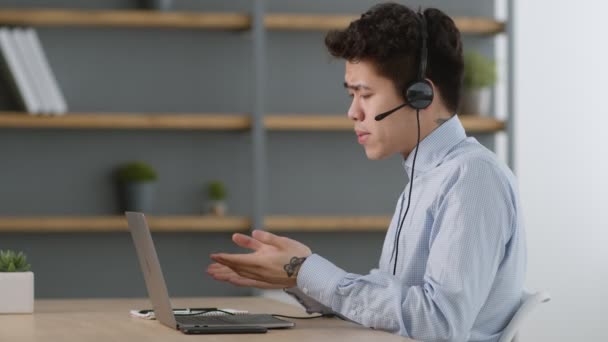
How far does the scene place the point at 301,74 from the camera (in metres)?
4.29

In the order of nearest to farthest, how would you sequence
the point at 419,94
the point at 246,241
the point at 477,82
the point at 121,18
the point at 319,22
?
1. the point at 246,241
2. the point at 419,94
3. the point at 121,18
4. the point at 319,22
5. the point at 477,82

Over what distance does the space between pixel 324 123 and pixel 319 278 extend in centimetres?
213

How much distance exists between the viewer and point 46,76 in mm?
3891

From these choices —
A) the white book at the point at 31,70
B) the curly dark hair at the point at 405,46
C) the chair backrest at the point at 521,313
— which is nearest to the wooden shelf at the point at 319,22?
the white book at the point at 31,70

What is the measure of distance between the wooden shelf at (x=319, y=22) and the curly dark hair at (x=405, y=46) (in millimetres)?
1900

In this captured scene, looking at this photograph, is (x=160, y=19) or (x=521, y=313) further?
(x=160, y=19)

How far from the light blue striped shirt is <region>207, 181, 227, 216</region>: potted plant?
207 cm

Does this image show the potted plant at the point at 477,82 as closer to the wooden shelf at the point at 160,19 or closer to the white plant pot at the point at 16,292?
the wooden shelf at the point at 160,19

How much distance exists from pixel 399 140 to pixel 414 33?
220 millimetres

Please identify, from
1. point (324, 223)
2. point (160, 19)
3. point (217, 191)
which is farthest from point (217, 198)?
point (160, 19)

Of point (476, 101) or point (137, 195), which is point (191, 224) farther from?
point (476, 101)

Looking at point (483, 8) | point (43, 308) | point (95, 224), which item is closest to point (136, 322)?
point (43, 308)

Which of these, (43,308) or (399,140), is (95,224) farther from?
(399,140)

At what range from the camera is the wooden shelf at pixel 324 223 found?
4.01m
